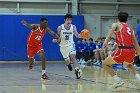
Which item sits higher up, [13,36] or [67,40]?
[13,36]

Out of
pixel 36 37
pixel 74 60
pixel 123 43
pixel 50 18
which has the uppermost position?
pixel 50 18

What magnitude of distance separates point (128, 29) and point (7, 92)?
3200mm

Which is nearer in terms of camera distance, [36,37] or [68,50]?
[68,50]

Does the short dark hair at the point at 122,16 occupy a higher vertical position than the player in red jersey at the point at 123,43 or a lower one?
higher

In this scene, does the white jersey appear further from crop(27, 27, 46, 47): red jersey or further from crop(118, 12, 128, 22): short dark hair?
crop(118, 12, 128, 22): short dark hair

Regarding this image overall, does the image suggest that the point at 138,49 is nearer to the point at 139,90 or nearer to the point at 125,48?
the point at 125,48

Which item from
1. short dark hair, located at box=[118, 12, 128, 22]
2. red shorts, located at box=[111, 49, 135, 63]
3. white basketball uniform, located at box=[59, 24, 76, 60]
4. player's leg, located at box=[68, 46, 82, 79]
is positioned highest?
short dark hair, located at box=[118, 12, 128, 22]

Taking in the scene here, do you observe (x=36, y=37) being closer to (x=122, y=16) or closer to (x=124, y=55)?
(x=122, y=16)

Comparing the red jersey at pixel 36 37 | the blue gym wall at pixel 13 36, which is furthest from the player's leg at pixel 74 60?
the blue gym wall at pixel 13 36

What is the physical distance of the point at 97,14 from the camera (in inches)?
1061

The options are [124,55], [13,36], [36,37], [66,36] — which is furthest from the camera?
[13,36]

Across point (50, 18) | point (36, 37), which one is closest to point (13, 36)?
point (50, 18)

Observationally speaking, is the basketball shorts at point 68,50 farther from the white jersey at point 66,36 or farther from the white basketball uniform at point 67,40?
the white jersey at point 66,36

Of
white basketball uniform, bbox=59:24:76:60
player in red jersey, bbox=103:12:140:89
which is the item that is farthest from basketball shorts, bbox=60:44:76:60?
player in red jersey, bbox=103:12:140:89
